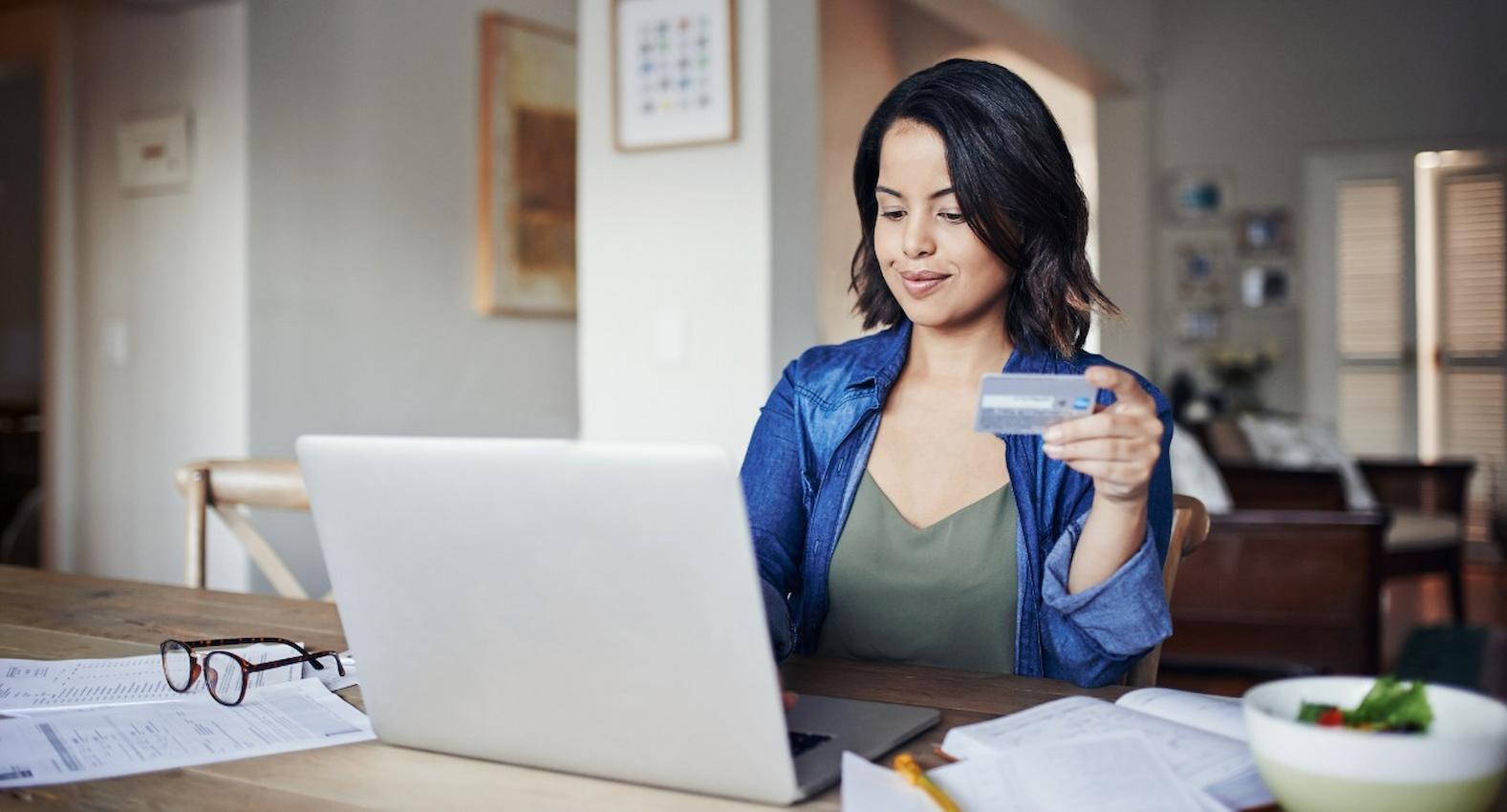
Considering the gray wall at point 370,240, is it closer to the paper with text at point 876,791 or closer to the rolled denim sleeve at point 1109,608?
the rolled denim sleeve at point 1109,608

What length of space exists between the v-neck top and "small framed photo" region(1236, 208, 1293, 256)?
567cm

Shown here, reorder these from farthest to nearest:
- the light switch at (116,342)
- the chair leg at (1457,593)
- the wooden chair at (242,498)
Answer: the chair leg at (1457,593) → the light switch at (116,342) → the wooden chair at (242,498)

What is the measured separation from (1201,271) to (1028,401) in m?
6.04

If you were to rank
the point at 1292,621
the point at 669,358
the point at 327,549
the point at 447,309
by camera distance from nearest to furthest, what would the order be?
1. the point at 327,549
2. the point at 669,358
3. the point at 1292,621
4. the point at 447,309

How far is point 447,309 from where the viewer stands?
159 inches

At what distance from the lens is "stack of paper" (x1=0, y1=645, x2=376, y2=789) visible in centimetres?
85

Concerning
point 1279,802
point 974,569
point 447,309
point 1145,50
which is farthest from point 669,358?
point 1145,50

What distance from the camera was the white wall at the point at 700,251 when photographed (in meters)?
2.77

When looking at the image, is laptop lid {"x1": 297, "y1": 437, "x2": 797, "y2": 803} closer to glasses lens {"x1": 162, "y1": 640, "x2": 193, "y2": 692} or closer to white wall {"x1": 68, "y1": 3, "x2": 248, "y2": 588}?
glasses lens {"x1": 162, "y1": 640, "x2": 193, "y2": 692}

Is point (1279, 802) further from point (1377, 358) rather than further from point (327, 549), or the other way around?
point (1377, 358)

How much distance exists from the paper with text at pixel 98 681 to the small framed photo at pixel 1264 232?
19.9ft

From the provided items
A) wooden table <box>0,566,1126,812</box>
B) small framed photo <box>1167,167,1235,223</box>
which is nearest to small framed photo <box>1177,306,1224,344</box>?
small framed photo <box>1167,167,1235,223</box>

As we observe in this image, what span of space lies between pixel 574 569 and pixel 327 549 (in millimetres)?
205

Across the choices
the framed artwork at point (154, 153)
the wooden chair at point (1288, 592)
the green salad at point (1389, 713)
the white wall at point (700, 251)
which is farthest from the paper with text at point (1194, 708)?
the framed artwork at point (154, 153)
